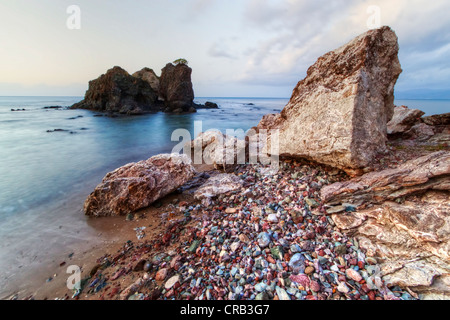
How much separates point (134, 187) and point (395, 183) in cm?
589

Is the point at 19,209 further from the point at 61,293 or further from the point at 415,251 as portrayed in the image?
the point at 415,251

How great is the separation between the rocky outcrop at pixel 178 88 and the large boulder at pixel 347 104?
137 feet

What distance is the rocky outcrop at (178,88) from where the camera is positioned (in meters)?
44.9

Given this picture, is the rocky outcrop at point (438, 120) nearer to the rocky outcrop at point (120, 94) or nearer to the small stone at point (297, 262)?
the small stone at point (297, 262)

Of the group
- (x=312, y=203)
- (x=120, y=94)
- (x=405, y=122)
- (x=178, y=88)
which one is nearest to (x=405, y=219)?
(x=312, y=203)

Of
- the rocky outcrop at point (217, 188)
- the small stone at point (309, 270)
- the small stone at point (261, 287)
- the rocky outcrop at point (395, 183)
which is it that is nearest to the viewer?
the small stone at point (261, 287)

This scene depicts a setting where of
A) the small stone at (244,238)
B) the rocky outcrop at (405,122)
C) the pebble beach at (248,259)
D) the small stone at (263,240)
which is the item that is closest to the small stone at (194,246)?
the pebble beach at (248,259)

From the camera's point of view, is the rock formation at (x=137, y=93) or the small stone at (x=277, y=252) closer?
the small stone at (x=277, y=252)

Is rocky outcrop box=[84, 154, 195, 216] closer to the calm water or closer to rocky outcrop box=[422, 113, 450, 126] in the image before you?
the calm water

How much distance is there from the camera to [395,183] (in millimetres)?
3465

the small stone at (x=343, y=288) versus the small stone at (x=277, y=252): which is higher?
the small stone at (x=277, y=252)

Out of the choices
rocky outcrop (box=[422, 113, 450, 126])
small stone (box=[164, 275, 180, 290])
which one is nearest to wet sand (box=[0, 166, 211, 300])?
small stone (box=[164, 275, 180, 290])

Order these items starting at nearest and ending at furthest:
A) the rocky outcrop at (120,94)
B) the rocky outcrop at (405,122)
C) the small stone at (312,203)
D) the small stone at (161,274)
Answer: the small stone at (161,274)
the small stone at (312,203)
the rocky outcrop at (405,122)
the rocky outcrop at (120,94)

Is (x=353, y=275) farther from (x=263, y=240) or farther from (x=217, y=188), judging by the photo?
(x=217, y=188)
